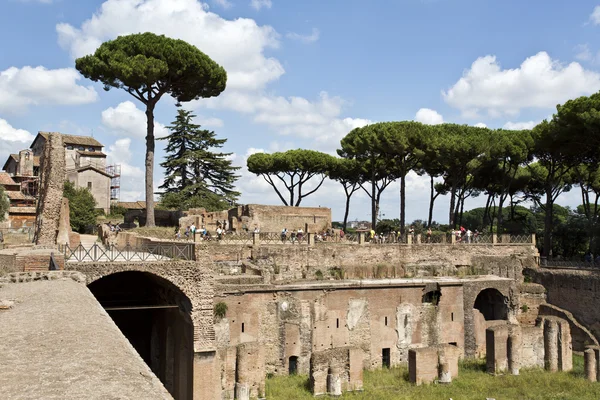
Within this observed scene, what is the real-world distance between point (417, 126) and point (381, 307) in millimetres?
14590

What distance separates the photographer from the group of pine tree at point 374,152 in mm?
26203

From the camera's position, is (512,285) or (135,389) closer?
(135,389)

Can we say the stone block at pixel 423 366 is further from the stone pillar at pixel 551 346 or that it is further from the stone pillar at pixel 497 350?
the stone pillar at pixel 551 346

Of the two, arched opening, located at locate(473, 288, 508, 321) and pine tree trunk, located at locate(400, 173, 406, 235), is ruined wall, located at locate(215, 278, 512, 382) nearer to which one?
arched opening, located at locate(473, 288, 508, 321)

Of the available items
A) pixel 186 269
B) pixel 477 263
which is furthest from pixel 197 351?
pixel 477 263

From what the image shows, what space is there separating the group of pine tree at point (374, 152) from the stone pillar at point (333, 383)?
15.0 metres

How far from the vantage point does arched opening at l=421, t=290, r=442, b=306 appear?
20.8 meters

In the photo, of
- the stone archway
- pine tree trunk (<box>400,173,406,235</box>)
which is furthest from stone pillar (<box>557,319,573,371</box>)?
pine tree trunk (<box>400,173,406,235</box>)

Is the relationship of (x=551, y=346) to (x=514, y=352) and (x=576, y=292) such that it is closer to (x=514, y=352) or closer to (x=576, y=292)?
(x=514, y=352)

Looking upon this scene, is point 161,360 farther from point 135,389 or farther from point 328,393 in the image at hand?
point 135,389

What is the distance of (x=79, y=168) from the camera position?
43438 millimetres

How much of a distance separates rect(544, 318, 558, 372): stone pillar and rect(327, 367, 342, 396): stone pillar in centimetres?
811

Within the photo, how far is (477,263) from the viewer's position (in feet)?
82.3

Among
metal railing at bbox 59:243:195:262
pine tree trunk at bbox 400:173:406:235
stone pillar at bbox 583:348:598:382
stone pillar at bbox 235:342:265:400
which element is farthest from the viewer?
pine tree trunk at bbox 400:173:406:235
